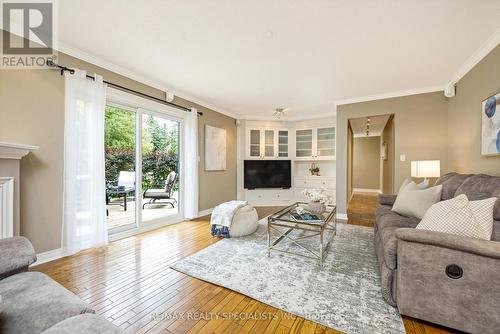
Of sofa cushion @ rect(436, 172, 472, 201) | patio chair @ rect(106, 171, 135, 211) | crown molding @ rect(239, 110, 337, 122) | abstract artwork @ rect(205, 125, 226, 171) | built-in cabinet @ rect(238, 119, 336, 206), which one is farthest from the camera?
built-in cabinet @ rect(238, 119, 336, 206)

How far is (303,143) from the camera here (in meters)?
5.84

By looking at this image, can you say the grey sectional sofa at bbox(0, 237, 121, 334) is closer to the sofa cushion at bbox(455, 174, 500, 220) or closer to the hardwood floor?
the hardwood floor

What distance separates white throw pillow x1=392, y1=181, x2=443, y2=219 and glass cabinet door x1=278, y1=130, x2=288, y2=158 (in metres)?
3.56

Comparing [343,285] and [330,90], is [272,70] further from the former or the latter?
[343,285]

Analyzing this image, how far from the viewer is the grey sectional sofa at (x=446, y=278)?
1.24 meters

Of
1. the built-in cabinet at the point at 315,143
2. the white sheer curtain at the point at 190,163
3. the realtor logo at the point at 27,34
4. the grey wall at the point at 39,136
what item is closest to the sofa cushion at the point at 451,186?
the built-in cabinet at the point at 315,143

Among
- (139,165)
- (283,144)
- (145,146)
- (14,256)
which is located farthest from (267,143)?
(14,256)

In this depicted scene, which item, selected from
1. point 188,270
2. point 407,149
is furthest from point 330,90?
point 188,270

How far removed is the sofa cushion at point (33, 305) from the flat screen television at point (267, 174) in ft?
15.5

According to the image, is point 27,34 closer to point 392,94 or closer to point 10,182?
point 10,182

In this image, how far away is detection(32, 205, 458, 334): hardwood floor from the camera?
1.43 metres

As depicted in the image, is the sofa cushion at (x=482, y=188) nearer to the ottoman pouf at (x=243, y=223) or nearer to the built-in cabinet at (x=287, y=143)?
the ottoman pouf at (x=243, y=223)

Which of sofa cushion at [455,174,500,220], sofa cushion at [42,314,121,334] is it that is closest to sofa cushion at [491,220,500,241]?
sofa cushion at [455,174,500,220]

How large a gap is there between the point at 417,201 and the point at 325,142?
11.1 ft
